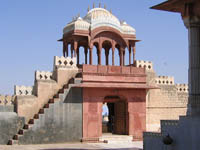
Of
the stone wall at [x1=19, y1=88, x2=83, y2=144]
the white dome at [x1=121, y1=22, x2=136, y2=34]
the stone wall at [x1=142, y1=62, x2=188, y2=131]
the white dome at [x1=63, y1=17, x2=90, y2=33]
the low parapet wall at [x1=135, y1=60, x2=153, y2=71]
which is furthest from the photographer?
the white dome at [x1=121, y1=22, x2=136, y2=34]

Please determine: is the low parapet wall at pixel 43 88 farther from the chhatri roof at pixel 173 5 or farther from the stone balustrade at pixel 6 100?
the chhatri roof at pixel 173 5

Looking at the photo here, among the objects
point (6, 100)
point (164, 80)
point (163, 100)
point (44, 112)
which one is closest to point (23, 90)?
point (6, 100)

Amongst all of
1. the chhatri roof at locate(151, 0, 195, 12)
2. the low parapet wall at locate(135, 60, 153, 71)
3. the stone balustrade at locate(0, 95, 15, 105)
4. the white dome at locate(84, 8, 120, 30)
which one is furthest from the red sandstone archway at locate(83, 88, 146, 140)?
the chhatri roof at locate(151, 0, 195, 12)

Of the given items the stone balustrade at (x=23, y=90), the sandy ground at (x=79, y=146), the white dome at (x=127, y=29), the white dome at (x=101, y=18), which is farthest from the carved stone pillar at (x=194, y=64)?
the white dome at (x=127, y=29)

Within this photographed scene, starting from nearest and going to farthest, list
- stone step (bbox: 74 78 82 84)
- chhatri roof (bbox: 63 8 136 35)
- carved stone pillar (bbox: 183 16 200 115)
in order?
carved stone pillar (bbox: 183 16 200 115)
stone step (bbox: 74 78 82 84)
chhatri roof (bbox: 63 8 136 35)

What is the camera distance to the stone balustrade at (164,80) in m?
23.9

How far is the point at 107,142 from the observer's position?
2023cm

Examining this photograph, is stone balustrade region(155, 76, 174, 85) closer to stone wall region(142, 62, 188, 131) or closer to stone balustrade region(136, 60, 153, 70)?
stone wall region(142, 62, 188, 131)

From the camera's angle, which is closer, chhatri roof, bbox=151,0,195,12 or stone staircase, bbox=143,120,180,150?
stone staircase, bbox=143,120,180,150

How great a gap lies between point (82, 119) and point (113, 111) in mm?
5772

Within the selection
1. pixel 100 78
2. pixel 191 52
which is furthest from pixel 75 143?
pixel 191 52

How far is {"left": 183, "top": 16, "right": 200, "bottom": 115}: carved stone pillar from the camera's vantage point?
12000 mm

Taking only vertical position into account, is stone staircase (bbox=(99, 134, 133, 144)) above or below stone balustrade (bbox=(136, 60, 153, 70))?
below

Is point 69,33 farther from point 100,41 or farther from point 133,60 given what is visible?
point 133,60
